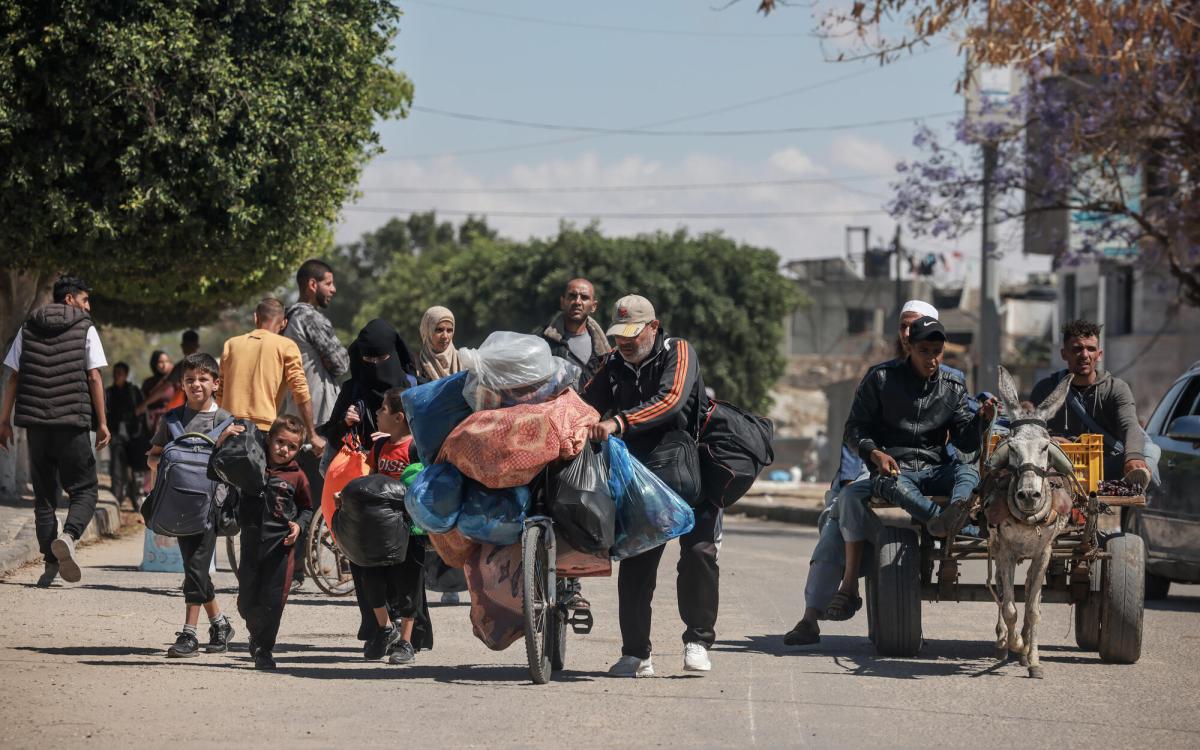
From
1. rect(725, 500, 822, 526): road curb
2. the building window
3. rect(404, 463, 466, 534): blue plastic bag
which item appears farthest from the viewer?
the building window

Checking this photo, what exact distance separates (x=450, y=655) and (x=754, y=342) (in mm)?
54122

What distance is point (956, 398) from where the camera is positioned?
9.27 meters

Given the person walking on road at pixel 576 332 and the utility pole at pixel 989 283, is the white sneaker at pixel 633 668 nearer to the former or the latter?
the person walking on road at pixel 576 332

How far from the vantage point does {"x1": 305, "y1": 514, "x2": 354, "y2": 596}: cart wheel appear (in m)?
11.6

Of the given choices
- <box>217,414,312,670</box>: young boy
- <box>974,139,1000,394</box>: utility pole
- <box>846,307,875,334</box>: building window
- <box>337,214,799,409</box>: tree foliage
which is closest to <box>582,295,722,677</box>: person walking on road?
<box>217,414,312,670</box>: young boy

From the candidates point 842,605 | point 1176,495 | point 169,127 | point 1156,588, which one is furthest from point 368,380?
point 169,127

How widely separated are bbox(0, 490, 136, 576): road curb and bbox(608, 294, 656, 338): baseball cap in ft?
17.7

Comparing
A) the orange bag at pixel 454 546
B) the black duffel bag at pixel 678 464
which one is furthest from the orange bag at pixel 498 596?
the black duffel bag at pixel 678 464

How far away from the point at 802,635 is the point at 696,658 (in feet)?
4.65

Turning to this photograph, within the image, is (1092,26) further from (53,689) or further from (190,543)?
(53,689)

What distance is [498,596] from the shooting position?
25.7 ft

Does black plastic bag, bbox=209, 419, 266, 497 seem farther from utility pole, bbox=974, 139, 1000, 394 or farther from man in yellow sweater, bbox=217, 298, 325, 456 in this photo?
utility pole, bbox=974, 139, 1000, 394

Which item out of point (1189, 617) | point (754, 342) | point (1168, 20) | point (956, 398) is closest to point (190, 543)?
point (956, 398)

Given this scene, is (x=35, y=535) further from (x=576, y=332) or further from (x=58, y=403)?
(x=576, y=332)
